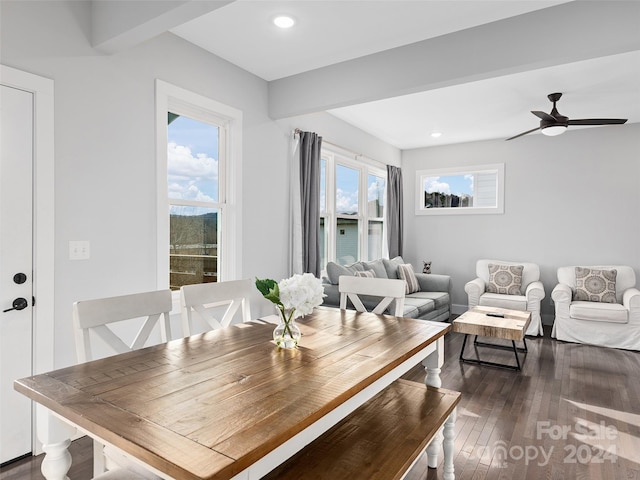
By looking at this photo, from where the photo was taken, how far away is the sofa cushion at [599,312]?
456cm

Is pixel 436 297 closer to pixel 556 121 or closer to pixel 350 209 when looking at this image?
pixel 350 209

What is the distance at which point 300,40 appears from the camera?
10.1ft

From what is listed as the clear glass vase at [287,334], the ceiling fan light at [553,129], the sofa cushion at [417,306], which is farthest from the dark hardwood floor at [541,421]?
the ceiling fan light at [553,129]

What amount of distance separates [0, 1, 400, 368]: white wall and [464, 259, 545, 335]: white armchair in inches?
160

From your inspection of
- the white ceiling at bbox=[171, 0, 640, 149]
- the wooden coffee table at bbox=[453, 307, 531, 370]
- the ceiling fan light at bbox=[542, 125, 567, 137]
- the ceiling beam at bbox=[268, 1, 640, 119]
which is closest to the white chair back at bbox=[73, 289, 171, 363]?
the white ceiling at bbox=[171, 0, 640, 149]

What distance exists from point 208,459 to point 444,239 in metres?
6.18

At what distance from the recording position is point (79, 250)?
2463mm

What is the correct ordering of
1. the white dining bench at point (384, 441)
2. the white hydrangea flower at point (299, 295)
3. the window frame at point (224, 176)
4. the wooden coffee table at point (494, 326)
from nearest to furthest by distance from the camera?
the white dining bench at point (384, 441), the white hydrangea flower at point (299, 295), the window frame at point (224, 176), the wooden coffee table at point (494, 326)

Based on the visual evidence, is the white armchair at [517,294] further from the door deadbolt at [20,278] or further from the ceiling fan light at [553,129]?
the door deadbolt at [20,278]

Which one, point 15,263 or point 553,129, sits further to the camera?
point 553,129

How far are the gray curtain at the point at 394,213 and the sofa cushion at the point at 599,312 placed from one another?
251 cm

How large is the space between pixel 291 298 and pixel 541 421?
7.34ft

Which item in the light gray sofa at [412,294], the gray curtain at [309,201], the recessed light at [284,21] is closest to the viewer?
the recessed light at [284,21]

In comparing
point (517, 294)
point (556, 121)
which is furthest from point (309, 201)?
point (517, 294)
